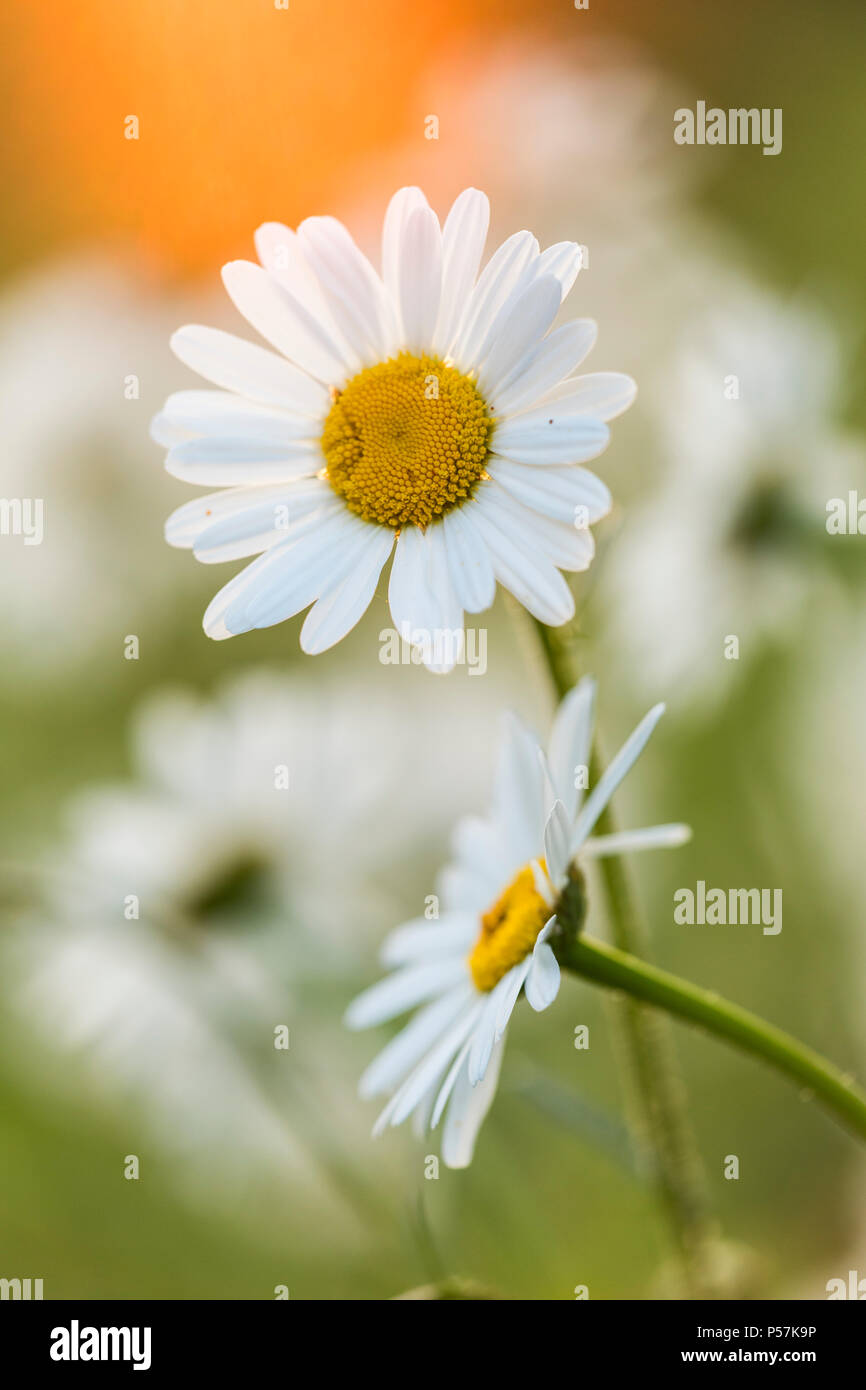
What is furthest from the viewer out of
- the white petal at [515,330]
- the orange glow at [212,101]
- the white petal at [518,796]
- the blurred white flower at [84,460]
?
the blurred white flower at [84,460]

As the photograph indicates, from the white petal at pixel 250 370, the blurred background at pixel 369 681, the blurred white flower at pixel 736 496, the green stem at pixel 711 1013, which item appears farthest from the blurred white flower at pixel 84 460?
the green stem at pixel 711 1013

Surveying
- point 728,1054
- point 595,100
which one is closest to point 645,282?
point 595,100

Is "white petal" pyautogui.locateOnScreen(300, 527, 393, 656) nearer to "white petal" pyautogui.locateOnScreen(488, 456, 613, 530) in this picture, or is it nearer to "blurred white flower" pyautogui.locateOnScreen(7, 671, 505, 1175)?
"white petal" pyautogui.locateOnScreen(488, 456, 613, 530)

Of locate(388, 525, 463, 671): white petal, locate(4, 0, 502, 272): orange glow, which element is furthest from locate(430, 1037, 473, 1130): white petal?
locate(4, 0, 502, 272): orange glow

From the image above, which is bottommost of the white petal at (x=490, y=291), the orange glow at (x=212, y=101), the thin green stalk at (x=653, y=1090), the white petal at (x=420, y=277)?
the thin green stalk at (x=653, y=1090)

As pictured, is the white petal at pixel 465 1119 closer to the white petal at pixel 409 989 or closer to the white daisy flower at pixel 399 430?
the white petal at pixel 409 989

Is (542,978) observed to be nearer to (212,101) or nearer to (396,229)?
(396,229)

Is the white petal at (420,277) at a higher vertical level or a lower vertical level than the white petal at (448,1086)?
higher
